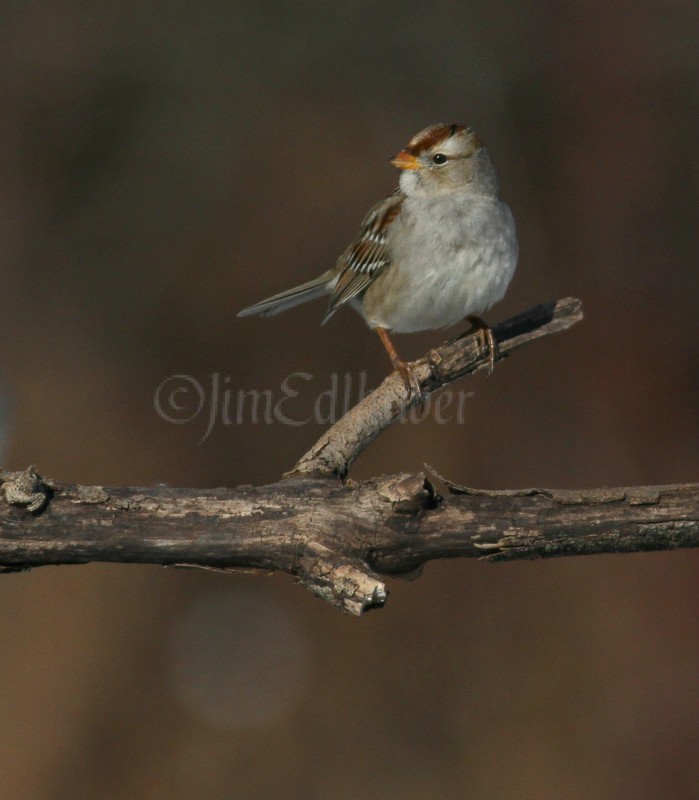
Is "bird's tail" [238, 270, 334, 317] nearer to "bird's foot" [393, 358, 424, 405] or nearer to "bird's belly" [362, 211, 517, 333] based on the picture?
"bird's belly" [362, 211, 517, 333]

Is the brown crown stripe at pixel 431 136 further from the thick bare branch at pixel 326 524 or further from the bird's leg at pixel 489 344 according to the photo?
the thick bare branch at pixel 326 524

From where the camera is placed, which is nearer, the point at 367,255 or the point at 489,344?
the point at 489,344

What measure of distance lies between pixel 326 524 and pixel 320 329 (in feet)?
10.6

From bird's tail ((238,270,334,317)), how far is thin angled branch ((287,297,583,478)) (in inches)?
35.7

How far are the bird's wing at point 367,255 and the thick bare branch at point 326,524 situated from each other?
177 centimetres

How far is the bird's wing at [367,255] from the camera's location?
4402 millimetres

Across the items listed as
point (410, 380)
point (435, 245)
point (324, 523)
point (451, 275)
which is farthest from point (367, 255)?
point (324, 523)

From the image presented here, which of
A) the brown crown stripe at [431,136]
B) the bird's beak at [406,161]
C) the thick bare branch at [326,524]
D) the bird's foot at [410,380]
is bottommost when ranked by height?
the thick bare branch at [326,524]

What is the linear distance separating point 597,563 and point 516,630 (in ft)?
2.00

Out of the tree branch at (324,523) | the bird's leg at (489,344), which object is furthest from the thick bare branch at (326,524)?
the bird's leg at (489,344)

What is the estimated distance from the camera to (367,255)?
14.7 feet

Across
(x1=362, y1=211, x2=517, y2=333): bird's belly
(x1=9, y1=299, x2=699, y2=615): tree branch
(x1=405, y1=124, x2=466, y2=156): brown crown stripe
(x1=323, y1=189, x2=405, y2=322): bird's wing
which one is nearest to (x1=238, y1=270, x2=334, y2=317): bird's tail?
(x1=323, y1=189, x2=405, y2=322): bird's wing

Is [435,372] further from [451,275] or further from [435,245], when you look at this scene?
[435,245]

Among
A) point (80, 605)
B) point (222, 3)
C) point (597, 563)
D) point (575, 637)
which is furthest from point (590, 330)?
point (80, 605)
